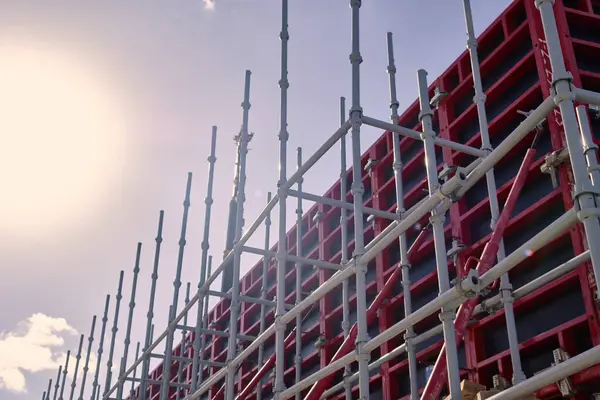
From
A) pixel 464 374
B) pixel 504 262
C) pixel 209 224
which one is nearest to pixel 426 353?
pixel 464 374

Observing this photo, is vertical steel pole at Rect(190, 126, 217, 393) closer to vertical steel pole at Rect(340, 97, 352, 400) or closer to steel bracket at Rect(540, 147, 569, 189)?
vertical steel pole at Rect(340, 97, 352, 400)

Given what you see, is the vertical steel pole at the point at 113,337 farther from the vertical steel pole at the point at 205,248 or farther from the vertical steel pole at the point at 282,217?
the vertical steel pole at the point at 282,217

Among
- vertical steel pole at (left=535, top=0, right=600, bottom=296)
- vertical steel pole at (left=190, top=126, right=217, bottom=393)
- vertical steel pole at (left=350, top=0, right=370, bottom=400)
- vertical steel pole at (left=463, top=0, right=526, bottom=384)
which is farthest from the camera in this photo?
vertical steel pole at (left=190, top=126, right=217, bottom=393)

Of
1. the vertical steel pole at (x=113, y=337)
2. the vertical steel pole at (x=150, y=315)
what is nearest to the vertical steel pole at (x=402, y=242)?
the vertical steel pole at (x=150, y=315)

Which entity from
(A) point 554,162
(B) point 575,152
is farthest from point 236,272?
(B) point 575,152

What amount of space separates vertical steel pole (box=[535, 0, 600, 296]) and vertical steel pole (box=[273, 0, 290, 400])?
13.4 feet

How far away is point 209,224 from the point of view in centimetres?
1227

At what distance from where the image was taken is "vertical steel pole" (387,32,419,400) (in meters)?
6.77

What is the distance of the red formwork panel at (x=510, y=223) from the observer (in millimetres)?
6699

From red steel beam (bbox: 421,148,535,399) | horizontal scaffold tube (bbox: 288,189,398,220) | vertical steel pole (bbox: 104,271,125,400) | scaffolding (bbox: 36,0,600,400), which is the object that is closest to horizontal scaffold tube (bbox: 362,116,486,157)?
scaffolding (bbox: 36,0,600,400)

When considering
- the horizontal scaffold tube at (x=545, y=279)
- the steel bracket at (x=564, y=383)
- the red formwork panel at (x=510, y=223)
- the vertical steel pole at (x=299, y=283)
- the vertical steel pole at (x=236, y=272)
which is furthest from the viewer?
the vertical steel pole at (x=299, y=283)

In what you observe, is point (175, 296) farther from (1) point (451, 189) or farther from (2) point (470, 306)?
(1) point (451, 189)

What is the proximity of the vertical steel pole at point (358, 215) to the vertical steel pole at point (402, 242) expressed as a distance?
789mm

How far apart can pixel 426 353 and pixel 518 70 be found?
3.74 m
